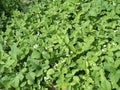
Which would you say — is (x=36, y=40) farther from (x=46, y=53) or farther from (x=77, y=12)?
(x=77, y=12)

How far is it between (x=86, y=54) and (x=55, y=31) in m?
0.87

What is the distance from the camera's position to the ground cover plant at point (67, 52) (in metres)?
3.39

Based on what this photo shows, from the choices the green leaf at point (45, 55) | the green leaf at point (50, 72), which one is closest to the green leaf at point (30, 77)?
the green leaf at point (50, 72)

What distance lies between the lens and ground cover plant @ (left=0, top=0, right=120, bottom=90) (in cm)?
339

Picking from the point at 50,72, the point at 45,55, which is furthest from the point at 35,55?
the point at 50,72

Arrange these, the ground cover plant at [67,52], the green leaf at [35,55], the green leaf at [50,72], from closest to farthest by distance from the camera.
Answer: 1. the ground cover plant at [67,52]
2. the green leaf at [50,72]
3. the green leaf at [35,55]

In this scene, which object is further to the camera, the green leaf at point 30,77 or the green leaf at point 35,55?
the green leaf at point 35,55

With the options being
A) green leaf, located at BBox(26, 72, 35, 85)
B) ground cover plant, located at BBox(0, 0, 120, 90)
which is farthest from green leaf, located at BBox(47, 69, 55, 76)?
green leaf, located at BBox(26, 72, 35, 85)

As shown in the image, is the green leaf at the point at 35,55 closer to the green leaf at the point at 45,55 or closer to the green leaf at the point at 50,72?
the green leaf at the point at 45,55

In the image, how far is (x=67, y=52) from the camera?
146 inches

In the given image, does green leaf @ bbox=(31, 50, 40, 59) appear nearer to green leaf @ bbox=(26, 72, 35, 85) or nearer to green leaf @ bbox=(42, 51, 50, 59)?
green leaf @ bbox=(42, 51, 50, 59)

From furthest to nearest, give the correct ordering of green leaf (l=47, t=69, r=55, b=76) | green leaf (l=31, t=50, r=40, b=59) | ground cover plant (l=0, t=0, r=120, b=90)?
1. green leaf (l=31, t=50, r=40, b=59)
2. green leaf (l=47, t=69, r=55, b=76)
3. ground cover plant (l=0, t=0, r=120, b=90)

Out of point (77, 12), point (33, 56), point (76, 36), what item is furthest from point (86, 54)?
point (77, 12)

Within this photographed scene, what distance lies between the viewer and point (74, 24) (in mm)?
4547
